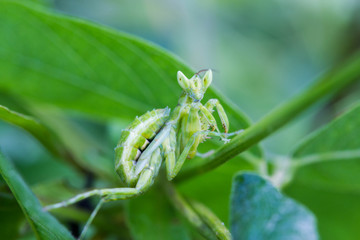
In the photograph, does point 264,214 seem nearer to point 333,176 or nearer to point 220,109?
point 220,109

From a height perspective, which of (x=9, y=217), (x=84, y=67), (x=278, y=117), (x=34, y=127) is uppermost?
(x=84, y=67)

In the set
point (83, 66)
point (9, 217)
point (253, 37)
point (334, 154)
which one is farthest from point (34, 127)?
point (253, 37)

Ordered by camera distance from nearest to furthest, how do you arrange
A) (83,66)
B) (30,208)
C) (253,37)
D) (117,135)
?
(30,208)
(83,66)
(117,135)
(253,37)

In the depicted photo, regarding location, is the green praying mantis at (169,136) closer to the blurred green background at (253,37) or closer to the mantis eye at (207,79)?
the mantis eye at (207,79)

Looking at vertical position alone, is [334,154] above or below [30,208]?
below

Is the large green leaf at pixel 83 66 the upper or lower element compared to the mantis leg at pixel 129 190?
upper

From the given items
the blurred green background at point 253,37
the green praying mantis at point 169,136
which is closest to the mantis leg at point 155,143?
the green praying mantis at point 169,136

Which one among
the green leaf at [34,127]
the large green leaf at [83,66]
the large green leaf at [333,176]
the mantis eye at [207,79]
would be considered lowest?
the large green leaf at [333,176]

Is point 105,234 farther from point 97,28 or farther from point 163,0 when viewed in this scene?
point 163,0
